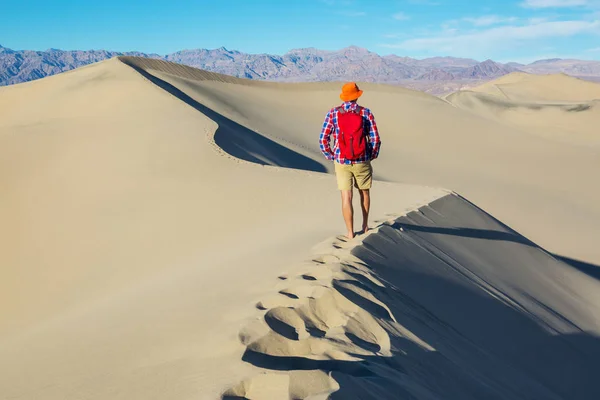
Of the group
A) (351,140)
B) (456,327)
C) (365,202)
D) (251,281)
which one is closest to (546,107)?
(365,202)

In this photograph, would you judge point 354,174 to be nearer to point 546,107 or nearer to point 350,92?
point 350,92

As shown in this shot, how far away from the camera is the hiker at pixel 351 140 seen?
162 inches

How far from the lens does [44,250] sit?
6129 millimetres

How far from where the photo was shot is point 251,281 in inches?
140

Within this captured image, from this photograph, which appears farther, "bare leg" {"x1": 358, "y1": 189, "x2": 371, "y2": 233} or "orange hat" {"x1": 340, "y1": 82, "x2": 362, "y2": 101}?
"bare leg" {"x1": 358, "y1": 189, "x2": 371, "y2": 233}

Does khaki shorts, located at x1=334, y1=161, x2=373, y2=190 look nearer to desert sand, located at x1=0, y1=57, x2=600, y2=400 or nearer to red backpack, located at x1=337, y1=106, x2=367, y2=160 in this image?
red backpack, located at x1=337, y1=106, x2=367, y2=160

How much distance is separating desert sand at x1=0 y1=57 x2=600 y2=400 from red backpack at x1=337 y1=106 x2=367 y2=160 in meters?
0.80

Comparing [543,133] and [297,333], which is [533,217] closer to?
[297,333]

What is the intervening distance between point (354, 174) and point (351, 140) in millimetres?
337

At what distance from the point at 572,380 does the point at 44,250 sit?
5888 millimetres

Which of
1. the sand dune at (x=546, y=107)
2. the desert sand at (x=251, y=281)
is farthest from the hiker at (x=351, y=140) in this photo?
the sand dune at (x=546, y=107)

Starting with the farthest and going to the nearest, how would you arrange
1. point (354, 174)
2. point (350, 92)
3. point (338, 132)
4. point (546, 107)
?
point (546, 107) < point (354, 174) < point (338, 132) < point (350, 92)

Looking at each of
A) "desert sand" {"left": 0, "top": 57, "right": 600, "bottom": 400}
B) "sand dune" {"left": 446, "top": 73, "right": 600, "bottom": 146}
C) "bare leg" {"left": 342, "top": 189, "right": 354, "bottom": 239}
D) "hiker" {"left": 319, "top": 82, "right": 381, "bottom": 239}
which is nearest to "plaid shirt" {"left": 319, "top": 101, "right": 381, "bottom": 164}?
"hiker" {"left": 319, "top": 82, "right": 381, "bottom": 239}

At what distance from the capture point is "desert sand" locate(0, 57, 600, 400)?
92.0 inches
